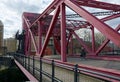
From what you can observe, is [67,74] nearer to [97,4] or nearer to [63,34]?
[63,34]

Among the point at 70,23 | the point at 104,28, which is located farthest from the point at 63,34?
the point at 70,23

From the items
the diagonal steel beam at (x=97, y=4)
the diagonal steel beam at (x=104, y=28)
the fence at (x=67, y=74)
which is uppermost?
the diagonal steel beam at (x=97, y=4)

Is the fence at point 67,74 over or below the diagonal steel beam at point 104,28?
below

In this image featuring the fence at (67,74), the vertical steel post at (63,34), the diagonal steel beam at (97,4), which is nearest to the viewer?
the fence at (67,74)

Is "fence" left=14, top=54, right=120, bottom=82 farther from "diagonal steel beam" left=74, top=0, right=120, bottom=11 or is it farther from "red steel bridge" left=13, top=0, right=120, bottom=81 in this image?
"diagonal steel beam" left=74, top=0, right=120, bottom=11

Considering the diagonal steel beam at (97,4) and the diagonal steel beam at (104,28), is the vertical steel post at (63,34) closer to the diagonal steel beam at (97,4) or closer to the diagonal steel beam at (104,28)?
the diagonal steel beam at (97,4)

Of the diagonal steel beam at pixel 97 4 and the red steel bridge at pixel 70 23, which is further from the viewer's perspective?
the diagonal steel beam at pixel 97 4

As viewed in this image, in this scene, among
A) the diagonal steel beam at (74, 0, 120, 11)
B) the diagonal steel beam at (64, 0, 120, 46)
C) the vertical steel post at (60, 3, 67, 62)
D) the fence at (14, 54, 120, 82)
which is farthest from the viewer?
the diagonal steel beam at (74, 0, 120, 11)

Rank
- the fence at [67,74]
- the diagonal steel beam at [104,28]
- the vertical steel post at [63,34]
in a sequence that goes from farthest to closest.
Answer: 1. the vertical steel post at [63,34]
2. the diagonal steel beam at [104,28]
3. the fence at [67,74]

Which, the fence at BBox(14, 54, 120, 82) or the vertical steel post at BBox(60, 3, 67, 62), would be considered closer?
the fence at BBox(14, 54, 120, 82)

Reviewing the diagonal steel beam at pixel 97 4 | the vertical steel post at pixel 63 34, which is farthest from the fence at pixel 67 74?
the diagonal steel beam at pixel 97 4

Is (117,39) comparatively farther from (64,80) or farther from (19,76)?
(19,76)

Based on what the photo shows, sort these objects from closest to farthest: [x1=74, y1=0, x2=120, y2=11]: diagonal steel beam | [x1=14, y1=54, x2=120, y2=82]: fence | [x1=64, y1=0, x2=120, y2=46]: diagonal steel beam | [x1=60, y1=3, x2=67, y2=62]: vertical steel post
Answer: [x1=14, y1=54, x2=120, y2=82]: fence → [x1=64, y1=0, x2=120, y2=46]: diagonal steel beam → [x1=60, y1=3, x2=67, y2=62]: vertical steel post → [x1=74, y1=0, x2=120, y2=11]: diagonal steel beam

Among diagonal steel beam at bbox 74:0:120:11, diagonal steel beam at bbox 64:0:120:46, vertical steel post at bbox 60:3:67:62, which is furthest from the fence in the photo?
diagonal steel beam at bbox 74:0:120:11
